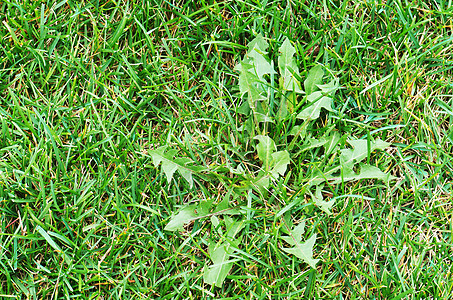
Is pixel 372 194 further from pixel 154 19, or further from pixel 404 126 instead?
pixel 154 19

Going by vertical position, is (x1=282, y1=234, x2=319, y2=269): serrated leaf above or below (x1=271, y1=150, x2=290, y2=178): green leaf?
below

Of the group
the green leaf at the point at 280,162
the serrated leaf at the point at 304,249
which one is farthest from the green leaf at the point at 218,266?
the green leaf at the point at 280,162

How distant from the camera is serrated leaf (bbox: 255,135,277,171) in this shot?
87.3 inches

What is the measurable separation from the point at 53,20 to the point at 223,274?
5.51ft

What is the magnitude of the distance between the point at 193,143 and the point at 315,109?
0.67 metres

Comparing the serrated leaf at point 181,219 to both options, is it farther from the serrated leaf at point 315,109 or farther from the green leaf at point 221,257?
the serrated leaf at point 315,109

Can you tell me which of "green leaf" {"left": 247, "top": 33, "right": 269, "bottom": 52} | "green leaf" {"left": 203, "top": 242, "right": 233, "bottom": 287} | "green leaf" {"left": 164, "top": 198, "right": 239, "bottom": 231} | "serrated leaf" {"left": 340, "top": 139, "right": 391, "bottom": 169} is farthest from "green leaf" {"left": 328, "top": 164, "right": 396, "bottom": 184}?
"green leaf" {"left": 247, "top": 33, "right": 269, "bottom": 52}

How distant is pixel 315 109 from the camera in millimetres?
2305

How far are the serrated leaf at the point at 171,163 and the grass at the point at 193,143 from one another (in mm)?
76

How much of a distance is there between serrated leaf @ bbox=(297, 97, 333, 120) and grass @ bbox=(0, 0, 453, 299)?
8cm

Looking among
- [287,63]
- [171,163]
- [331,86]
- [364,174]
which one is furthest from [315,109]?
[171,163]

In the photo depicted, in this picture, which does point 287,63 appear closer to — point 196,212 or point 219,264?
point 196,212

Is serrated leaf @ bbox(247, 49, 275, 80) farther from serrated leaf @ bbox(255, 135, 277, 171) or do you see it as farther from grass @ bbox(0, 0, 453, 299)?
serrated leaf @ bbox(255, 135, 277, 171)

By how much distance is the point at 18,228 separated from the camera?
7.51ft
